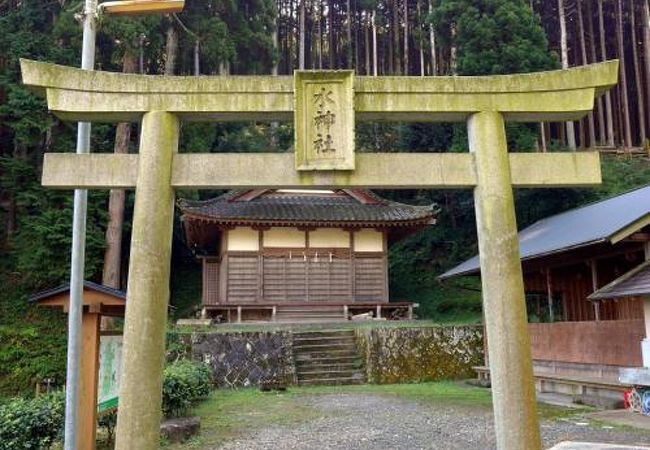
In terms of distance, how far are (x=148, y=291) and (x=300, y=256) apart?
52.8 ft

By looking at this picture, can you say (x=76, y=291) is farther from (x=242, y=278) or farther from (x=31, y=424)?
(x=242, y=278)

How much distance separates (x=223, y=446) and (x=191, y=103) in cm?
468

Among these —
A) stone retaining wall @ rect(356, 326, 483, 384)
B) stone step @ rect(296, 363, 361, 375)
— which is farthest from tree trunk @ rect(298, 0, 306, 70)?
stone step @ rect(296, 363, 361, 375)

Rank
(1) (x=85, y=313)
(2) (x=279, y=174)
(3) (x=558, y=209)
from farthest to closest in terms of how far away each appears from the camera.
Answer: (3) (x=558, y=209) → (1) (x=85, y=313) → (2) (x=279, y=174)

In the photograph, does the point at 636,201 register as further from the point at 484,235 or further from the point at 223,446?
the point at 223,446

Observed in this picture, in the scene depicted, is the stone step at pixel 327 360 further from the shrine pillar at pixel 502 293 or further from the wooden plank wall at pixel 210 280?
the shrine pillar at pixel 502 293

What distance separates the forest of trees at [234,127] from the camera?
21.4 meters

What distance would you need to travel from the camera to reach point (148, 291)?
5.72m

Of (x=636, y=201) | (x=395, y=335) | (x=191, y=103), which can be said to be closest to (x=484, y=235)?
(x=191, y=103)

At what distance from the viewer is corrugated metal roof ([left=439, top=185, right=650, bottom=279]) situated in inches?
433

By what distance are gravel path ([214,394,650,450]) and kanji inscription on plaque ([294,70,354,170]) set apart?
13.7 feet

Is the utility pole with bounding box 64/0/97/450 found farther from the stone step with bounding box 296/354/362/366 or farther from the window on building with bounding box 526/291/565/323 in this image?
the window on building with bounding box 526/291/565/323

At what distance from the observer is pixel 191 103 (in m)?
6.17

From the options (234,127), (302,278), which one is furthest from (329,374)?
(234,127)
